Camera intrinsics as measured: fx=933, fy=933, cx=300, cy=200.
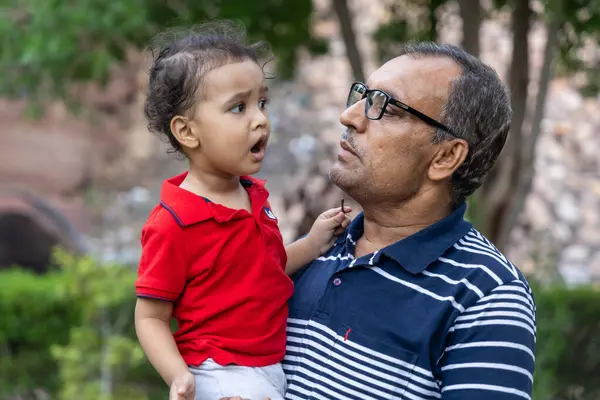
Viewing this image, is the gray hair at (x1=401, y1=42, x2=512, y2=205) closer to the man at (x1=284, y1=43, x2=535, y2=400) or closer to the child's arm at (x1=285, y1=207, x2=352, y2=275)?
the man at (x1=284, y1=43, x2=535, y2=400)

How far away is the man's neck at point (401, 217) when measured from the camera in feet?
8.13

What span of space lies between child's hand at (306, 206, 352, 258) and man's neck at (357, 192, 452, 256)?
0.17m

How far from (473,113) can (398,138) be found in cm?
20

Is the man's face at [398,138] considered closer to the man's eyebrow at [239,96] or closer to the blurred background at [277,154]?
the man's eyebrow at [239,96]

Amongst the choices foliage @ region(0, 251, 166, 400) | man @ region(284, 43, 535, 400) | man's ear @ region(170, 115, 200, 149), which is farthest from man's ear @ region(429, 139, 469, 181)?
foliage @ region(0, 251, 166, 400)

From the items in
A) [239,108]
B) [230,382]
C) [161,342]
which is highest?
[239,108]

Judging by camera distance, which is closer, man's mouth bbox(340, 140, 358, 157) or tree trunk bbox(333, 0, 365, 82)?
man's mouth bbox(340, 140, 358, 157)

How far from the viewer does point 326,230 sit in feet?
8.75

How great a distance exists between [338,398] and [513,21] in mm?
4491

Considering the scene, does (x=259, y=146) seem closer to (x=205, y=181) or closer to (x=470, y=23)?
(x=205, y=181)

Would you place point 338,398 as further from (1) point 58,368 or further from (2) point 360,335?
(1) point 58,368

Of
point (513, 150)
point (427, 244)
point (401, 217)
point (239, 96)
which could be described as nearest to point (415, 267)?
point (427, 244)

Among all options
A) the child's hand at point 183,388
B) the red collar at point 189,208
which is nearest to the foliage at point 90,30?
the red collar at point 189,208

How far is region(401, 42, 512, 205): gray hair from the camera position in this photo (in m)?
2.39
